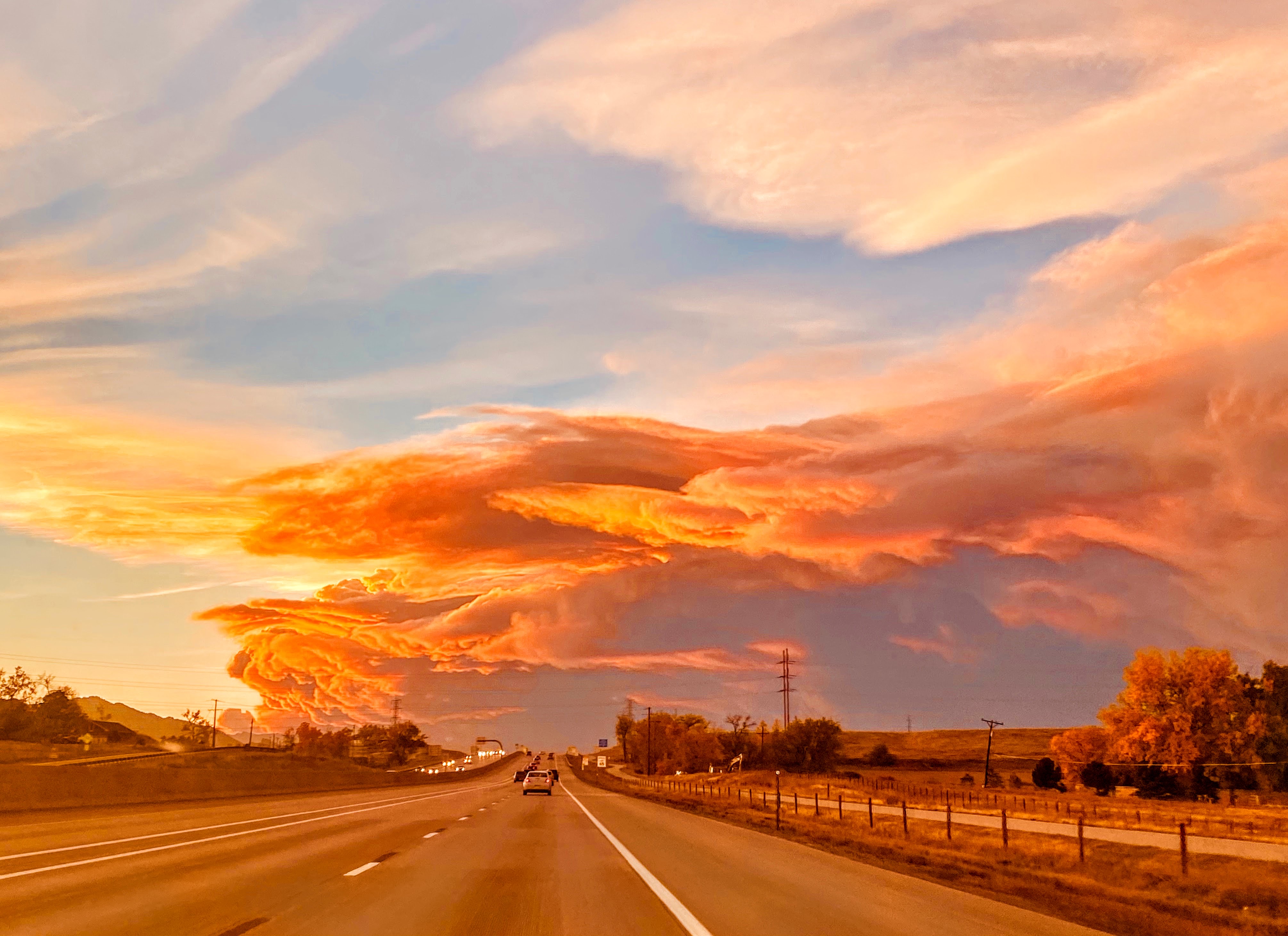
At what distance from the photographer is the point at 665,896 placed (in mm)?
14961

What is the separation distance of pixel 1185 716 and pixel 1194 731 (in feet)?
5.68

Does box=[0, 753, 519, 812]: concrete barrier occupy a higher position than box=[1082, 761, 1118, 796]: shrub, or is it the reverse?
box=[0, 753, 519, 812]: concrete barrier

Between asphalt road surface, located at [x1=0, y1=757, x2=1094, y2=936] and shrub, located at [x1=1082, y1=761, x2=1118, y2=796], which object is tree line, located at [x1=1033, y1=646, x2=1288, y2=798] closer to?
shrub, located at [x1=1082, y1=761, x2=1118, y2=796]

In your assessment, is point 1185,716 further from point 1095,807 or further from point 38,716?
point 38,716

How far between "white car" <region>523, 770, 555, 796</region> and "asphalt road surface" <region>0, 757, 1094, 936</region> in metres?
40.5

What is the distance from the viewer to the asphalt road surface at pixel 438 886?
11.7 metres

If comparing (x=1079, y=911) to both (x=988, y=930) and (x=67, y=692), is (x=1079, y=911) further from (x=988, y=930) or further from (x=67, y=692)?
(x=67, y=692)

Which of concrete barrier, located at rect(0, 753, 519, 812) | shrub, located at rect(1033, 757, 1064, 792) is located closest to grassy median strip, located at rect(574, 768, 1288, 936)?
concrete barrier, located at rect(0, 753, 519, 812)

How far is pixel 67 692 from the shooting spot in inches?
7229

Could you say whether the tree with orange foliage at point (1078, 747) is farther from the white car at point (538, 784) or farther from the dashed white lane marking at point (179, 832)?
the dashed white lane marking at point (179, 832)

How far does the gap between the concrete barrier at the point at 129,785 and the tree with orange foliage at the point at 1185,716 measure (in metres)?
75.1

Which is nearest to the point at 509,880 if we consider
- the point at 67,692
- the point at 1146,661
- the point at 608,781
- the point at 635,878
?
the point at 635,878

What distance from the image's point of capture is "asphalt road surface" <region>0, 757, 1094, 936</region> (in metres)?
11.7

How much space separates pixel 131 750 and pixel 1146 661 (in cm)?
13822
